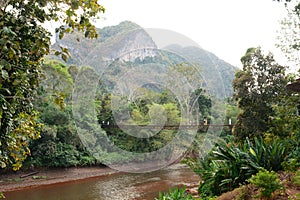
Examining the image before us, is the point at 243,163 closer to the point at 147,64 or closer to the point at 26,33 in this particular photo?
the point at 26,33

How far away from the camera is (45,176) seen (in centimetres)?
1112

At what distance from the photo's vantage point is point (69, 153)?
12.5m

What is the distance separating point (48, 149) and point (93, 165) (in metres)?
2.50

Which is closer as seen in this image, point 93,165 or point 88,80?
point 93,165

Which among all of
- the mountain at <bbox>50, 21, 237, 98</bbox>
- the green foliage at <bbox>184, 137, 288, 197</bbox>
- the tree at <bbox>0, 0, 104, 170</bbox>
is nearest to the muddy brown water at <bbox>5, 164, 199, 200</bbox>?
the green foliage at <bbox>184, 137, 288, 197</bbox>

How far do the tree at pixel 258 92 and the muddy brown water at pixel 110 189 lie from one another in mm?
2745

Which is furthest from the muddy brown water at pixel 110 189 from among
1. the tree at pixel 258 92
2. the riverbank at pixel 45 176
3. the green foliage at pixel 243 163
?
the green foliage at pixel 243 163

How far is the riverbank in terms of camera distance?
32.1ft

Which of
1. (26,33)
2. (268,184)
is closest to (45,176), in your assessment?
(268,184)

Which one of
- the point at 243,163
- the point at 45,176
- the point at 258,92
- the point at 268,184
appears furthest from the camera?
the point at 45,176

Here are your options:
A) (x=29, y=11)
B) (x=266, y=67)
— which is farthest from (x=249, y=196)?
(x=266, y=67)

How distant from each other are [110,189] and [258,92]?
507 cm

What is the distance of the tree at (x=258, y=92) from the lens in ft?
24.3

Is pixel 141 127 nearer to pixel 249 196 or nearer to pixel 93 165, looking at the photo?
pixel 93 165
